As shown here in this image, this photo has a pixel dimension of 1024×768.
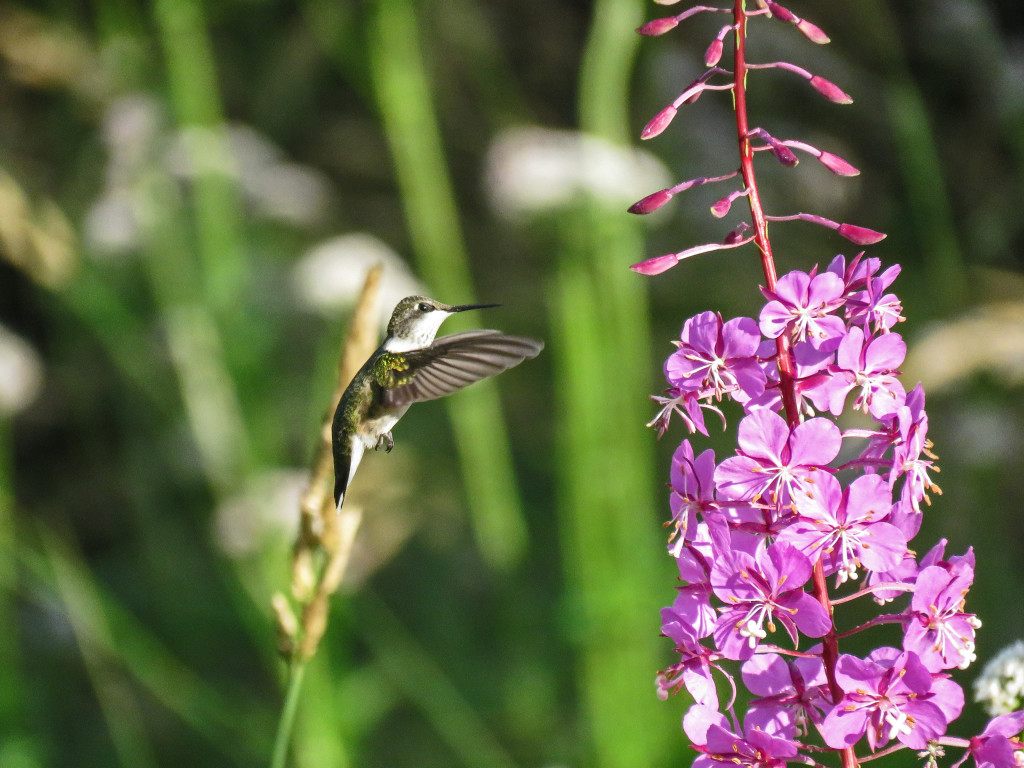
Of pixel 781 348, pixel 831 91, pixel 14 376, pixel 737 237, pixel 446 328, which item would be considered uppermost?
pixel 14 376

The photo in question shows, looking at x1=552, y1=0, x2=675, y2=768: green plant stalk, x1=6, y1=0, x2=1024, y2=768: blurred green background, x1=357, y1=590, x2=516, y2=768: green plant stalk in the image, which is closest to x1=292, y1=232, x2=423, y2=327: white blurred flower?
x1=6, y1=0, x2=1024, y2=768: blurred green background

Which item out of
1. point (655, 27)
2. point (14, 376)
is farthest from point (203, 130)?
point (655, 27)

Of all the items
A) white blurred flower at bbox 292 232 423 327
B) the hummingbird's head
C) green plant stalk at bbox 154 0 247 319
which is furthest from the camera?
white blurred flower at bbox 292 232 423 327

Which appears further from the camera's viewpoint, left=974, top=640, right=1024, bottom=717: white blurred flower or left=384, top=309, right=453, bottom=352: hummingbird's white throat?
left=384, top=309, right=453, bottom=352: hummingbird's white throat

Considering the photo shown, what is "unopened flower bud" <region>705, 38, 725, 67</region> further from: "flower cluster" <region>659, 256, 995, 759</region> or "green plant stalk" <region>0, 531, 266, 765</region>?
"green plant stalk" <region>0, 531, 266, 765</region>

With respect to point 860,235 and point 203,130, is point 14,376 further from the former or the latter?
point 860,235

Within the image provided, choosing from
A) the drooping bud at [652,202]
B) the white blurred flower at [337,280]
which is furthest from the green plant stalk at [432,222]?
the drooping bud at [652,202]
